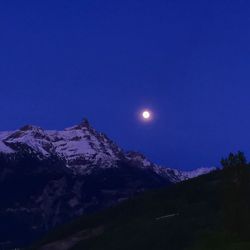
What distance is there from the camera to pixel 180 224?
15025 centimetres

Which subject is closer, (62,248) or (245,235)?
(245,235)

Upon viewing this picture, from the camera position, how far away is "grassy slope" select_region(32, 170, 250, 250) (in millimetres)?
91750

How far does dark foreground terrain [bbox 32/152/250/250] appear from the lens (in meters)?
91.9

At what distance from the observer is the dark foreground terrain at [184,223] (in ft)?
301

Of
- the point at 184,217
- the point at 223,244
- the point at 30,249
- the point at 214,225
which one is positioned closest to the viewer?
the point at 223,244

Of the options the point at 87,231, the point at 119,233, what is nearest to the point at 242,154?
the point at 119,233

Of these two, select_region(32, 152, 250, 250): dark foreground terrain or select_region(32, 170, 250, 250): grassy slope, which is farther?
select_region(32, 152, 250, 250): dark foreground terrain

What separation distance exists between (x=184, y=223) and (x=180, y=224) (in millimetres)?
1284

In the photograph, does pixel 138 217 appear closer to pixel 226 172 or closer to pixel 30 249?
pixel 30 249

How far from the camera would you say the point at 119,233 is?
164500 mm

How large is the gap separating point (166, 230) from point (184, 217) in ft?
33.9

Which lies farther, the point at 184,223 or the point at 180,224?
the point at 180,224

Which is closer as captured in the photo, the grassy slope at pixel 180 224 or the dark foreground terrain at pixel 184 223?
the grassy slope at pixel 180 224

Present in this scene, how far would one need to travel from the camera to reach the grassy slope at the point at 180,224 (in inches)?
3612
